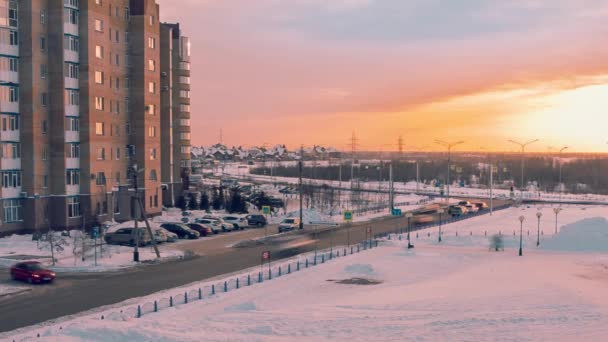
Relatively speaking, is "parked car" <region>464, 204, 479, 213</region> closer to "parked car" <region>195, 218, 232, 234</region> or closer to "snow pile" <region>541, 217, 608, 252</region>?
"snow pile" <region>541, 217, 608, 252</region>

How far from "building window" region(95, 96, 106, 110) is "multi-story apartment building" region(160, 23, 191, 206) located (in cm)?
1743

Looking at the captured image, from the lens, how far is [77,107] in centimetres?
5506

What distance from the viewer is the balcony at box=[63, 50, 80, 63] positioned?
5331 centimetres

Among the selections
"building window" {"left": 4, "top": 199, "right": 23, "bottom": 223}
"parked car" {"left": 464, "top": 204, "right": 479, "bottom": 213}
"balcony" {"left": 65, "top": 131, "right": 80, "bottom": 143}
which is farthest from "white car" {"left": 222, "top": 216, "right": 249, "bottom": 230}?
"parked car" {"left": 464, "top": 204, "right": 479, "bottom": 213}

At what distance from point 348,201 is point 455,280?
6209 centimetres

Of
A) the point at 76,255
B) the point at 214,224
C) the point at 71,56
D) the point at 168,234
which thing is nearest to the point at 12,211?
the point at 168,234

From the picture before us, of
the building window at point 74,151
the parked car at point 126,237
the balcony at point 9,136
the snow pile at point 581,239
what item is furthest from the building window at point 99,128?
the snow pile at point 581,239

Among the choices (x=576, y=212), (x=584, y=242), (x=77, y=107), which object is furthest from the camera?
(x=576, y=212)

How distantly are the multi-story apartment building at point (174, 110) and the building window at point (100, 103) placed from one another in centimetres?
1743

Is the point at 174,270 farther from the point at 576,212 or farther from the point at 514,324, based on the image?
the point at 576,212

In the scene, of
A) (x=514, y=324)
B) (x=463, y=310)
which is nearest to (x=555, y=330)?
(x=514, y=324)

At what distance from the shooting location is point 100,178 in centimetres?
5747

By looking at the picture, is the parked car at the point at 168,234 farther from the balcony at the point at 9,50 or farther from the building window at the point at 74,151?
the balcony at the point at 9,50

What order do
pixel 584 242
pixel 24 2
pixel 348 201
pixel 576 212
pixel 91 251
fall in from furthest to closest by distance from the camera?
pixel 348 201
pixel 576 212
pixel 24 2
pixel 584 242
pixel 91 251
